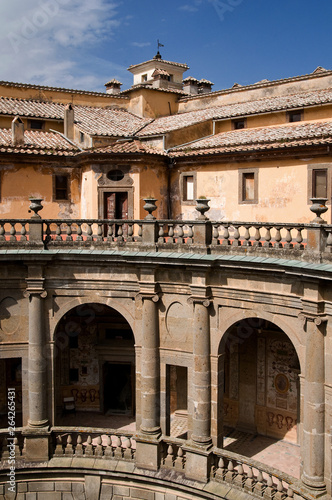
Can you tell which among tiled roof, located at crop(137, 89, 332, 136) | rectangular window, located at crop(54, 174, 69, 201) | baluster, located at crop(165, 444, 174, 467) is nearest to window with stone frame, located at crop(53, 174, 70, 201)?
rectangular window, located at crop(54, 174, 69, 201)

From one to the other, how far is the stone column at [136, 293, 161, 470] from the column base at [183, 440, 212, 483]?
1033 mm

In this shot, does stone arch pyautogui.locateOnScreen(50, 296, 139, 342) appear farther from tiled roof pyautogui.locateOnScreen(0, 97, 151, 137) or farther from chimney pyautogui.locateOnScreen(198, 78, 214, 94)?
chimney pyautogui.locateOnScreen(198, 78, 214, 94)

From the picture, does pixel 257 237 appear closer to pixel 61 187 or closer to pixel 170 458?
pixel 170 458

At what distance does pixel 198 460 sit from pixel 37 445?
5279 millimetres

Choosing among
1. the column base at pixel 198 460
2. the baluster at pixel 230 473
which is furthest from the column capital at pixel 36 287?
the baluster at pixel 230 473

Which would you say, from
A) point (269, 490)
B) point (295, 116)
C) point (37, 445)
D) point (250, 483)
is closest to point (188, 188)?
point (295, 116)

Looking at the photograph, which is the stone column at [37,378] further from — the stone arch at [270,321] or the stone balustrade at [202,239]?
the stone arch at [270,321]

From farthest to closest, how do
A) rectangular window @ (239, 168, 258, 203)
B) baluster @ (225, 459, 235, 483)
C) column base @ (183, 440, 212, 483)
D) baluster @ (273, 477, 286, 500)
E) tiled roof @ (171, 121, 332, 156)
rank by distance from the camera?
rectangular window @ (239, 168, 258, 203), tiled roof @ (171, 121, 332, 156), column base @ (183, 440, 212, 483), baluster @ (225, 459, 235, 483), baluster @ (273, 477, 286, 500)

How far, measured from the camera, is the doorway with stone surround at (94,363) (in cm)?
2172

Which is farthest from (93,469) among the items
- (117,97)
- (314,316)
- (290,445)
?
(117,97)

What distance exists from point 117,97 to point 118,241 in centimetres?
1470

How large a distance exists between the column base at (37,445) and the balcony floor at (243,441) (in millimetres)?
3040

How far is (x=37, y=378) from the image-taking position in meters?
17.4

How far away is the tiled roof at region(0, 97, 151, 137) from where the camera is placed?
2394 centimetres
